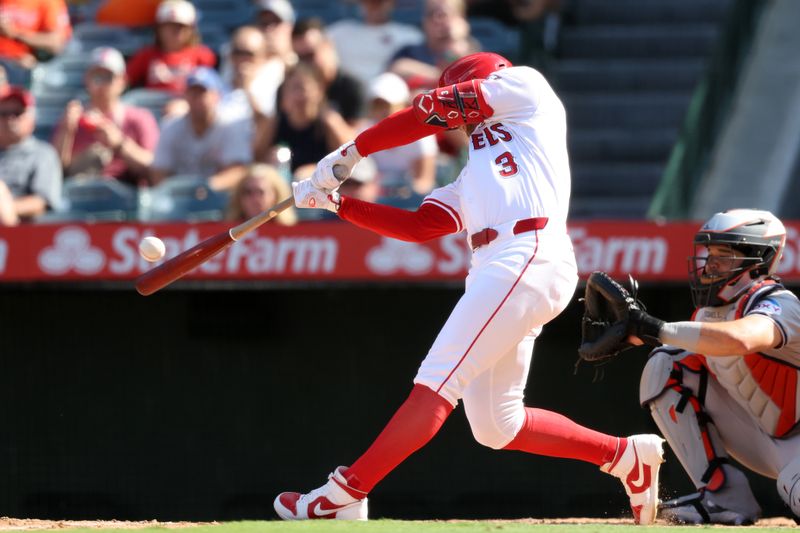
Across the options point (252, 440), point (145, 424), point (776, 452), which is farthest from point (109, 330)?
point (776, 452)

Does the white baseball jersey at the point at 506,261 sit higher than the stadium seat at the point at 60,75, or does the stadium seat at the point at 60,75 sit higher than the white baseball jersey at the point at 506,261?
the white baseball jersey at the point at 506,261

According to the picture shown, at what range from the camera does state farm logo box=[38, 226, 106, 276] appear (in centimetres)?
568

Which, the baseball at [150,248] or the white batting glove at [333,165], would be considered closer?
the white batting glove at [333,165]

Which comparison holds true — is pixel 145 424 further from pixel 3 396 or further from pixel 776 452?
pixel 776 452

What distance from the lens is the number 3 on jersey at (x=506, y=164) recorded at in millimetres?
4133

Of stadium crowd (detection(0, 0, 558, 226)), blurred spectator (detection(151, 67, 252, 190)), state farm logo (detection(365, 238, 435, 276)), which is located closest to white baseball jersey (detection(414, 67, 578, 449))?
state farm logo (detection(365, 238, 435, 276))

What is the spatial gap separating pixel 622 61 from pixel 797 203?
5.59 feet

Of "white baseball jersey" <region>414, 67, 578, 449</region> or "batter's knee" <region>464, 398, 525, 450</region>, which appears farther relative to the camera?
"batter's knee" <region>464, 398, 525, 450</region>

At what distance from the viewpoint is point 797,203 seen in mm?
8398

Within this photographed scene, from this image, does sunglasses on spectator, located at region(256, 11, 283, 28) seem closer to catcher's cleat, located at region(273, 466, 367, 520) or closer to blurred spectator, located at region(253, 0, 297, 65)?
blurred spectator, located at region(253, 0, 297, 65)

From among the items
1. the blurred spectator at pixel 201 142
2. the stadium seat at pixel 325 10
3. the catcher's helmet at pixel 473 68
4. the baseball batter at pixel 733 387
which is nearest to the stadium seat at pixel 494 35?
the stadium seat at pixel 325 10

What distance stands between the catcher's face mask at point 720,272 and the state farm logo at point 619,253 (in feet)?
3.15

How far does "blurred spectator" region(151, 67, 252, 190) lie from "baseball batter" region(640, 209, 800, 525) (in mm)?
3198

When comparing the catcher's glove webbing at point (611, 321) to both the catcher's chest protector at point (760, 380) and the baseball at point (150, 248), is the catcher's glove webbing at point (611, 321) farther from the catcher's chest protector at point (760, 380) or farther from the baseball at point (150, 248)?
the baseball at point (150, 248)
